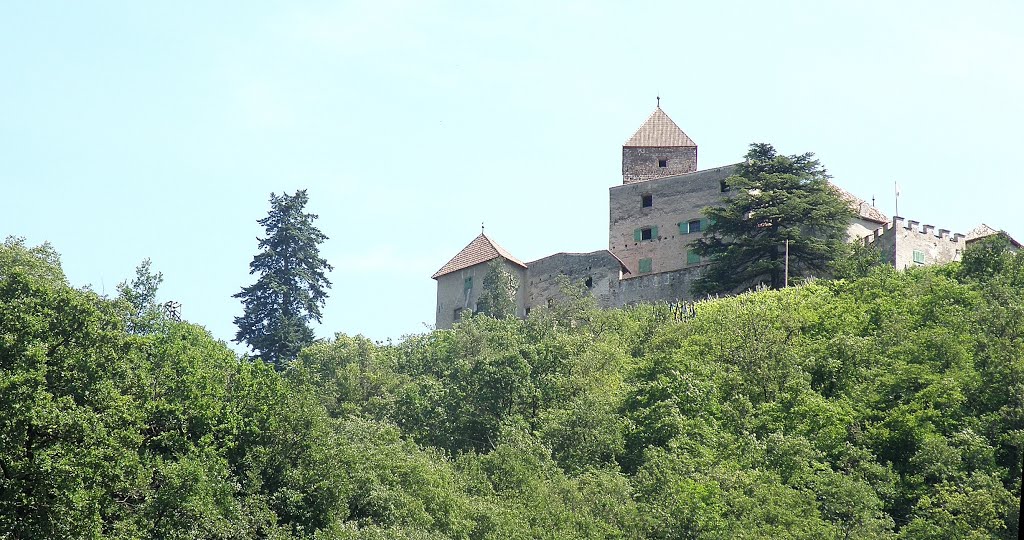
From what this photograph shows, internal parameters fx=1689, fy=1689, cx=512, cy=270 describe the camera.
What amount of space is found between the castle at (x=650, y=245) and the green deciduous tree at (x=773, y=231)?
1.67 meters

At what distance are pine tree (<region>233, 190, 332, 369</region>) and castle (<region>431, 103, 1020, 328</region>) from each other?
569cm


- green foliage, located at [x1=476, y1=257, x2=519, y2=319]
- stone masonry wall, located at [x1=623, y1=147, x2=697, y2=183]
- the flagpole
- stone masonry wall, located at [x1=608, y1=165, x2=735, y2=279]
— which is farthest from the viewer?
stone masonry wall, located at [x1=623, y1=147, x2=697, y2=183]

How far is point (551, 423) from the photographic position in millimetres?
50969

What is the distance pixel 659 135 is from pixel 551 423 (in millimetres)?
28765

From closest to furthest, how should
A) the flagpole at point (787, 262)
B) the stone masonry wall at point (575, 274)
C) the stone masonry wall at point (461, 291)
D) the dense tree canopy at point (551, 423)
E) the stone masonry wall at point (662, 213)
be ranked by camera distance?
the dense tree canopy at point (551, 423)
the flagpole at point (787, 262)
the stone masonry wall at point (575, 274)
the stone masonry wall at point (662, 213)
the stone masonry wall at point (461, 291)

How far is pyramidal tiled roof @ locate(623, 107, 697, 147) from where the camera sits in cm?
7625

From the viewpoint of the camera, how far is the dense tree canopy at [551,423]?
3731 cm

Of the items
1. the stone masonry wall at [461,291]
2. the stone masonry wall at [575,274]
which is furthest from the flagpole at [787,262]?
the stone masonry wall at [461,291]

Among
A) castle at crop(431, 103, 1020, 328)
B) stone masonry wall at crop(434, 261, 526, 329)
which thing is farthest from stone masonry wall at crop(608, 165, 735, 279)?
stone masonry wall at crop(434, 261, 526, 329)

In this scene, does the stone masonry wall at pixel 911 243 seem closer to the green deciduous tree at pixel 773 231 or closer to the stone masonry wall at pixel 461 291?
the green deciduous tree at pixel 773 231

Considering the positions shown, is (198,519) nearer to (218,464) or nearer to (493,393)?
(218,464)

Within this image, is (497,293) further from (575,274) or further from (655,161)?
(655,161)

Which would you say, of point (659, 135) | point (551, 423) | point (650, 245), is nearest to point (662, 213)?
point (650, 245)

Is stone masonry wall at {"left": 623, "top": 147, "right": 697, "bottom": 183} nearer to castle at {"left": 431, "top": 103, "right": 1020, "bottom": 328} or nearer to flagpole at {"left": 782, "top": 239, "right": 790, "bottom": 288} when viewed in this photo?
castle at {"left": 431, "top": 103, "right": 1020, "bottom": 328}
